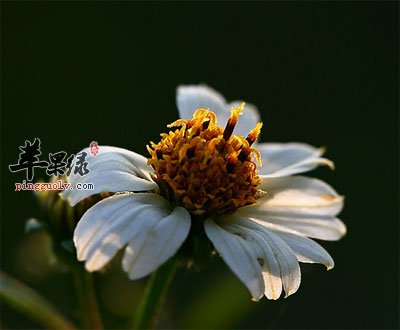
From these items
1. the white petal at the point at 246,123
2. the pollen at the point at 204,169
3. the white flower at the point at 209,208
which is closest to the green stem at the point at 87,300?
the white flower at the point at 209,208

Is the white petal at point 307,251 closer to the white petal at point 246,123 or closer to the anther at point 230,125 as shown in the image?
the anther at point 230,125

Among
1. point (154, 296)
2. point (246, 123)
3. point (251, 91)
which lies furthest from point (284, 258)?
point (251, 91)

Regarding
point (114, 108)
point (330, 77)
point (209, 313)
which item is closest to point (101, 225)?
point (209, 313)

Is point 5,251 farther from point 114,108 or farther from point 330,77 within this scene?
point 330,77

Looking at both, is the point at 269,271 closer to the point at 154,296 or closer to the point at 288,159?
the point at 154,296

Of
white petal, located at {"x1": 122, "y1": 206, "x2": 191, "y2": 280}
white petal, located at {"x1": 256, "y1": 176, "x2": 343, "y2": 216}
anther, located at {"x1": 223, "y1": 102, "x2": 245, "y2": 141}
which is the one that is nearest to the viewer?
white petal, located at {"x1": 122, "y1": 206, "x2": 191, "y2": 280}

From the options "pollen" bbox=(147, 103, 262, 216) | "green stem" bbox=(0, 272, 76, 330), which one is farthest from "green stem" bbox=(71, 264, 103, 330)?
"pollen" bbox=(147, 103, 262, 216)

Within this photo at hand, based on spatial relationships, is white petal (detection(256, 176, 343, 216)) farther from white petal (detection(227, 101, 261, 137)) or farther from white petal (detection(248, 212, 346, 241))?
white petal (detection(227, 101, 261, 137))
